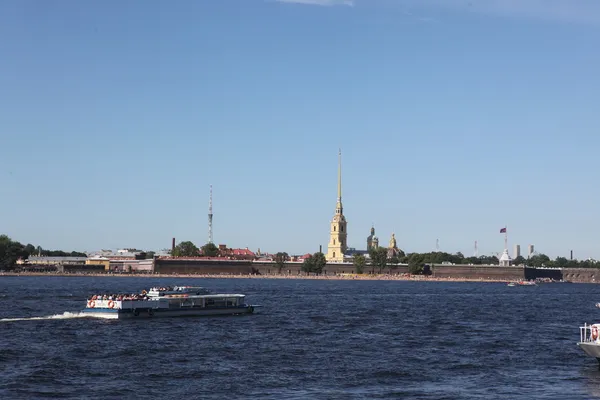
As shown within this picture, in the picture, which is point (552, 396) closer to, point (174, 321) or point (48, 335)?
point (48, 335)

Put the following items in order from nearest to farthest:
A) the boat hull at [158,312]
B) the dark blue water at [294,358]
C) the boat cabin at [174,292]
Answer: the dark blue water at [294,358]
the boat hull at [158,312]
the boat cabin at [174,292]

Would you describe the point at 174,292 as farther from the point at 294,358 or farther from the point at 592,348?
the point at 592,348

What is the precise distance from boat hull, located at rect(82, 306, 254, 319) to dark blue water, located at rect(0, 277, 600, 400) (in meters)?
1.46

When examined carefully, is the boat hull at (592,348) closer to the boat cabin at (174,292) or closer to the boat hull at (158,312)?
the boat hull at (158,312)

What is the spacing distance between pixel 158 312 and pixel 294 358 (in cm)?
2861

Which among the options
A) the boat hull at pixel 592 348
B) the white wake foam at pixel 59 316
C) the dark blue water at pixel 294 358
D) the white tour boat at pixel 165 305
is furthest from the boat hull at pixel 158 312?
the boat hull at pixel 592 348

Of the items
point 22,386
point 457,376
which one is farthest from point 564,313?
point 22,386

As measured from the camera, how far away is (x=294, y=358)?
147 feet

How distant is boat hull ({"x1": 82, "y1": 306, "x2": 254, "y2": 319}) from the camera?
225 feet

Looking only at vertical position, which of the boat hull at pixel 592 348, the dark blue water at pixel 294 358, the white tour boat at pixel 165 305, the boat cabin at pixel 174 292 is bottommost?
the dark blue water at pixel 294 358

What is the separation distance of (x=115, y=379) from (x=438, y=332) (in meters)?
28.5

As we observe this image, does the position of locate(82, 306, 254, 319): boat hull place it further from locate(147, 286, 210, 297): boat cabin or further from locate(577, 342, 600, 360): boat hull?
locate(577, 342, 600, 360): boat hull

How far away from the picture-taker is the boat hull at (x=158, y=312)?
68500 millimetres

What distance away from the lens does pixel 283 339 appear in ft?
179
